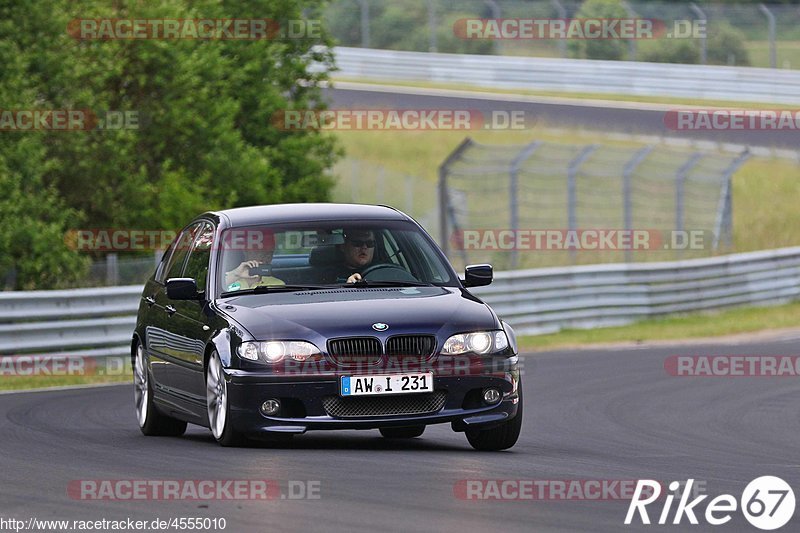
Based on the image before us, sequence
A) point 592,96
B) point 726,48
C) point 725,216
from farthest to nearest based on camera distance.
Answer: point 592,96, point 726,48, point 725,216

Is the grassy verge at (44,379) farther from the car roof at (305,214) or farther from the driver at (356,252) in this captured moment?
the driver at (356,252)

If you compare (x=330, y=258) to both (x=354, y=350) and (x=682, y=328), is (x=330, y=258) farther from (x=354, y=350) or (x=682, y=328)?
(x=682, y=328)

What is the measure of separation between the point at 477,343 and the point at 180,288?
6.55 ft

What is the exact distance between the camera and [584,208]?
3856 cm

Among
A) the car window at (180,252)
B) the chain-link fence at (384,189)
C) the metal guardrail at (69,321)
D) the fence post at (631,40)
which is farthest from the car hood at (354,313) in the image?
the fence post at (631,40)

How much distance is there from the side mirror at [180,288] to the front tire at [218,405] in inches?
22.4

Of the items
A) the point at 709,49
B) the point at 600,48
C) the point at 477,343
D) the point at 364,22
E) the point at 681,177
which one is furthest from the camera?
the point at 364,22

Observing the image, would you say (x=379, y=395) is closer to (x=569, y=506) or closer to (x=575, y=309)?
(x=569, y=506)

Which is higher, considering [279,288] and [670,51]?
[279,288]

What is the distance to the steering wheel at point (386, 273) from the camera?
10.9m

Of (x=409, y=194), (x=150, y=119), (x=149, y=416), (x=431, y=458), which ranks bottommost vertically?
(x=409, y=194)

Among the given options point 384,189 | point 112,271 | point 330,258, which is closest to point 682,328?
point 112,271

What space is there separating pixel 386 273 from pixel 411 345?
3.69 feet

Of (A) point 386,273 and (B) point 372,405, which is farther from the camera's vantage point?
(A) point 386,273
